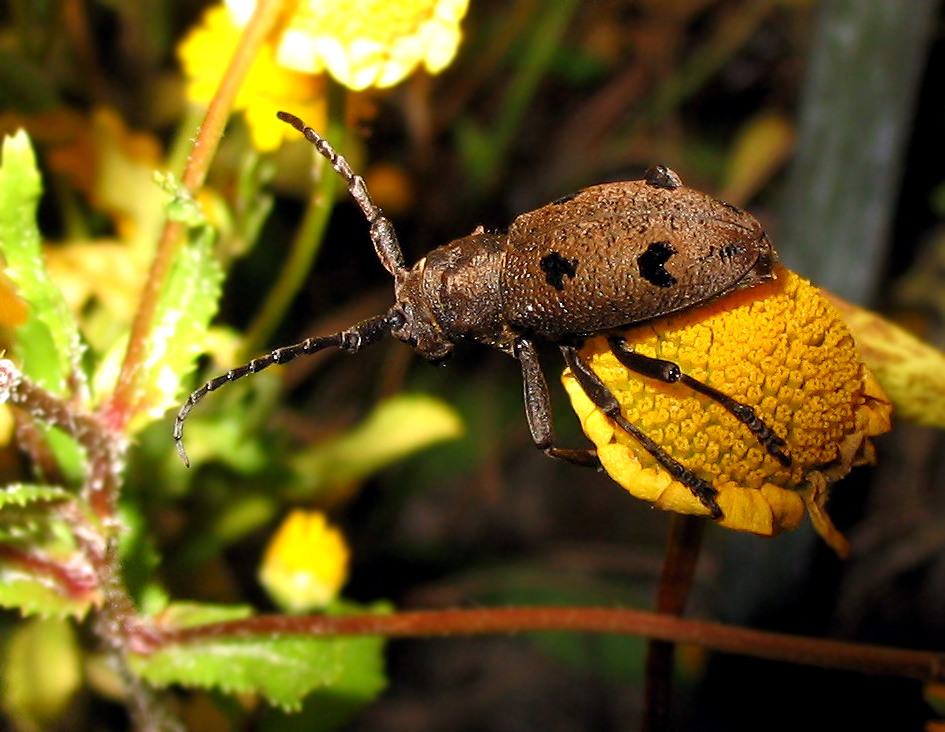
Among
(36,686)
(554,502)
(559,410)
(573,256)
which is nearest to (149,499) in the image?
(36,686)

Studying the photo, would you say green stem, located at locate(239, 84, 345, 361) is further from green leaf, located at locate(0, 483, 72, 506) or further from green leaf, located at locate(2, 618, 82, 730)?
green leaf, located at locate(2, 618, 82, 730)

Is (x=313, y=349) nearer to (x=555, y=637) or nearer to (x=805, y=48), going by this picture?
(x=555, y=637)

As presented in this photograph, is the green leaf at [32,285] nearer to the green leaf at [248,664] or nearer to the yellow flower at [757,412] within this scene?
the green leaf at [248,664]

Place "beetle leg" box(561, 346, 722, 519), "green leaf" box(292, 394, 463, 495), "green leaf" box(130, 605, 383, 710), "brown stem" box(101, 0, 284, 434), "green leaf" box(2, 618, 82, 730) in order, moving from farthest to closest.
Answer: "green leaf" box(292, 394, 463, 495) < "green leaf" box(2, 618, 82, 730) < "green leaf" box(130, 605, 383, 710) < "brown stem" box(101, 0, 284, 434) < "beetle leg" box(561, 346, 722, 519)

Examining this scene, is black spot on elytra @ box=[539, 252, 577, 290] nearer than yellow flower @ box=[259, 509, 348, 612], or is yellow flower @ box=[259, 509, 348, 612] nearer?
black spot on elytra @ box=[539, 252, 577, 290]

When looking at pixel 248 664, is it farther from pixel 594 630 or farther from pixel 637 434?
pixel 637 434

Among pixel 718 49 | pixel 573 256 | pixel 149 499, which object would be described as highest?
pixel 718 49

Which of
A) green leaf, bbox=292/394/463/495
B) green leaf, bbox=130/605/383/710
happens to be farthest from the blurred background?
green leaf, bbox=130/605/383/710
